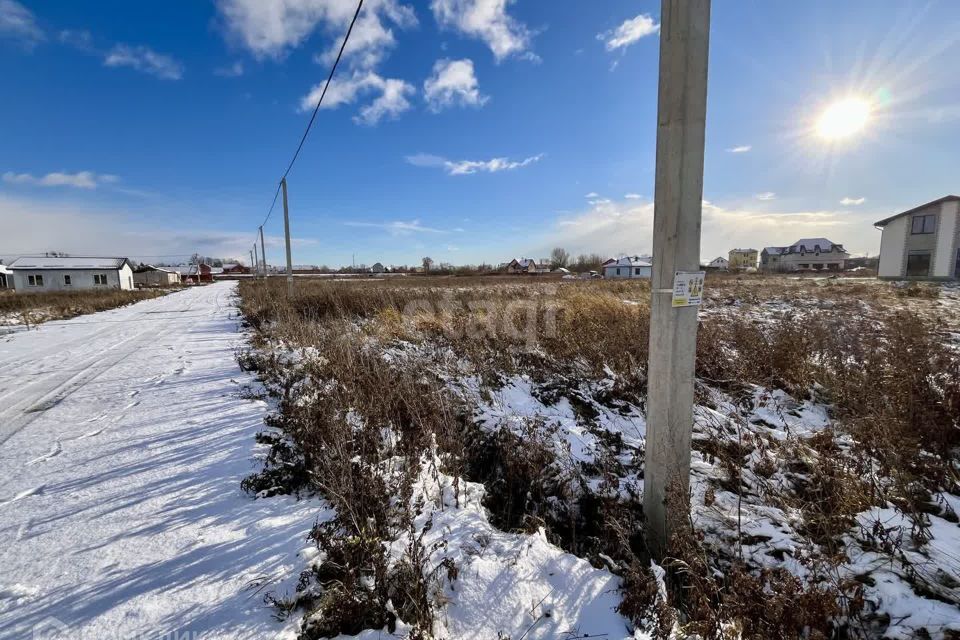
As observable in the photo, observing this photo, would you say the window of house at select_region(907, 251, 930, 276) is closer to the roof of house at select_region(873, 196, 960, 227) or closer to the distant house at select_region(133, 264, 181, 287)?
the roof of house at select_region(873, 196, 960, 227)

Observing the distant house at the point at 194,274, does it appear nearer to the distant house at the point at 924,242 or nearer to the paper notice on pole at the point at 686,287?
the paper notice on pole at the point at 686,287

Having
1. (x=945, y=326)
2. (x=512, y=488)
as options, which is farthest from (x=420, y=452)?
(x=945, y=326)

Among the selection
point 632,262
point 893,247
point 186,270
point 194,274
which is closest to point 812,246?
point 632,262

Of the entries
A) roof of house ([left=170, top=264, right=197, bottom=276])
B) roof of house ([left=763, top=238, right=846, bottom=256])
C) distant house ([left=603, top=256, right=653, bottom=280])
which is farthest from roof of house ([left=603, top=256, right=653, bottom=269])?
roof of house ([left=170, top=264, right=197, bottom=276])

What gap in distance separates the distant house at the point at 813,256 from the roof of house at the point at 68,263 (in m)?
87.0

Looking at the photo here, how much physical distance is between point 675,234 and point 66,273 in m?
55.5

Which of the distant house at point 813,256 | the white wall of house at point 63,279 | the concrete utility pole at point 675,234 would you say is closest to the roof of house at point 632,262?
the distant house at point 813,256

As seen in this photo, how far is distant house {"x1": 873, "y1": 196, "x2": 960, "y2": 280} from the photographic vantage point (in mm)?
23906

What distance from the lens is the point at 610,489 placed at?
282cm

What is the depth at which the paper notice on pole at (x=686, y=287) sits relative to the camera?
210cm

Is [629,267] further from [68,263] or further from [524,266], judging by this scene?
[68,263]

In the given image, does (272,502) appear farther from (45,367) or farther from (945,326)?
(945,326)

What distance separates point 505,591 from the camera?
189 centimetres

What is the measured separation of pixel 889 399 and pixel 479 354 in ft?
15.4
